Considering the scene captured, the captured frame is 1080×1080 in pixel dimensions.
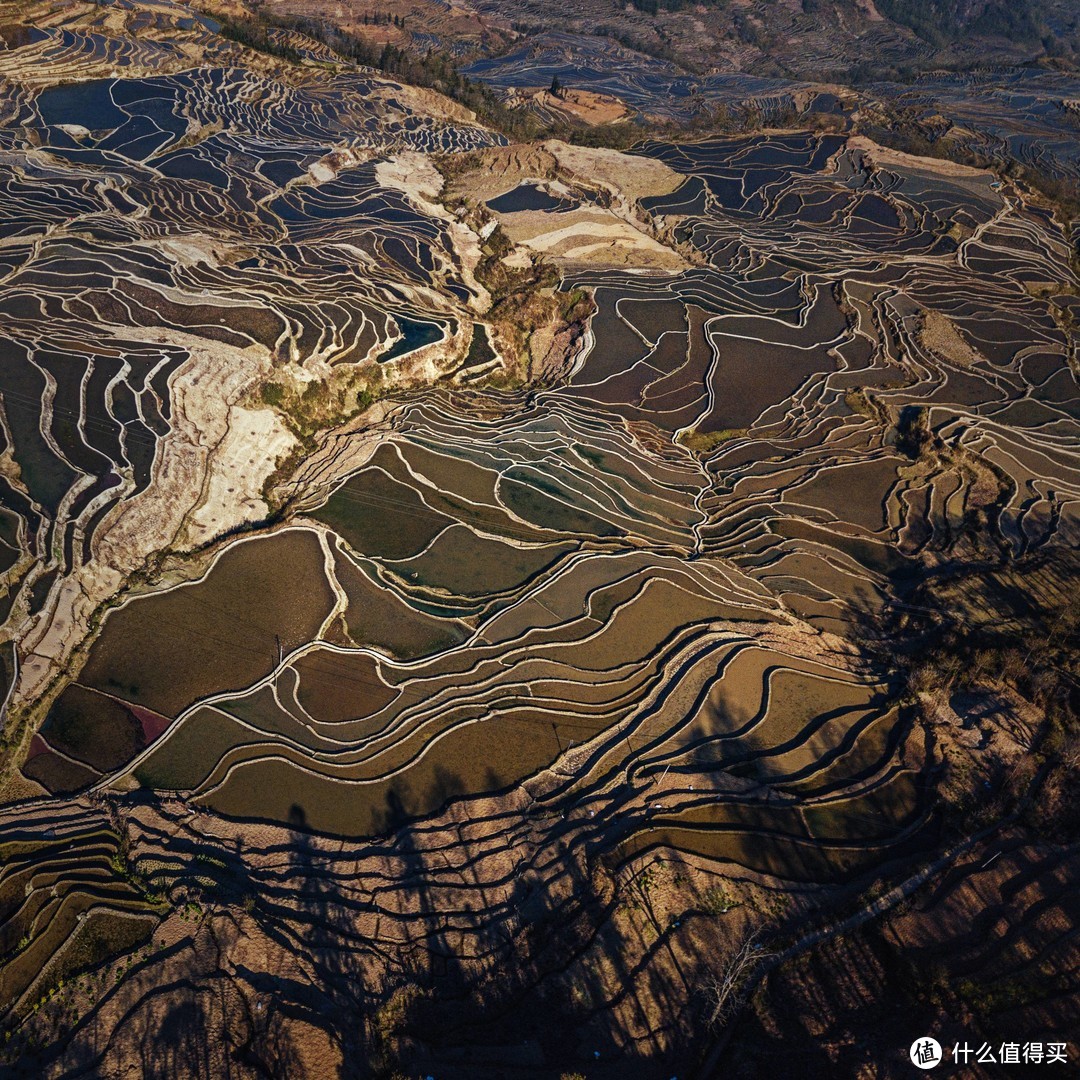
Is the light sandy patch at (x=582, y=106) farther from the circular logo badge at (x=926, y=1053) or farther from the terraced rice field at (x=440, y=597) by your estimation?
the circular logo badge at (x=926, y=1053)

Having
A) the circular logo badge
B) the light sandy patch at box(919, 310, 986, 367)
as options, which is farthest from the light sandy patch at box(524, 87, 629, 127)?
the circular logo badge

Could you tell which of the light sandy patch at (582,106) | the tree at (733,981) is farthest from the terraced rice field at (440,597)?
the light sandy patch at (582,106)

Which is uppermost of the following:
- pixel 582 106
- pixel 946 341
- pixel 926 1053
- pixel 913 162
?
pixel 913 162

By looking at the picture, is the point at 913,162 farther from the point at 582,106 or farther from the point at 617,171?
the point at 582,106

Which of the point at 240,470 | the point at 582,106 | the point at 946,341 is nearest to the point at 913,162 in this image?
the point at 946,341

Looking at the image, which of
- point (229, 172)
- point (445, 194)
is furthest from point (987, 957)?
point (229, 172)

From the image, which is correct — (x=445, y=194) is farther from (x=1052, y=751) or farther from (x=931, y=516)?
(x=1052, y=751)
